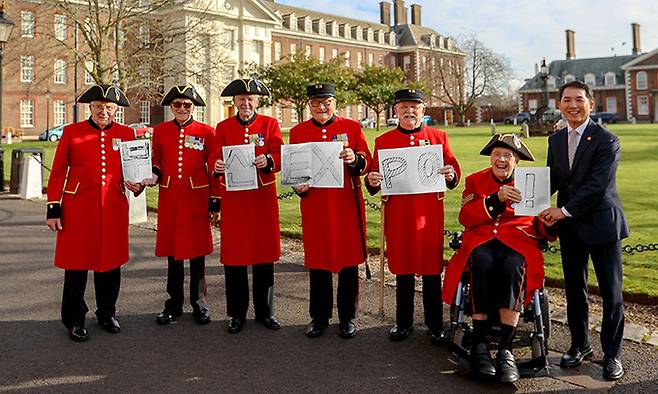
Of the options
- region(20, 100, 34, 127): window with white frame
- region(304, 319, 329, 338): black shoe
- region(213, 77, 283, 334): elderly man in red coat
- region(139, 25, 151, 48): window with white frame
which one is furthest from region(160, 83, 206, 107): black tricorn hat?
region(20, 100, 34, 127): window with white frame

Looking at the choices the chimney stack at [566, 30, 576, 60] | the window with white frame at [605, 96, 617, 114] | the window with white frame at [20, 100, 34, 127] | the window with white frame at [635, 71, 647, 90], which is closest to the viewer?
the window with white frame at [20, 100, 34, 127]

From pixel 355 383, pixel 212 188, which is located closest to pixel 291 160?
pixel 212 188

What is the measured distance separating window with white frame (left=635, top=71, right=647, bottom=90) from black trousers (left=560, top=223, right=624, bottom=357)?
79718mm

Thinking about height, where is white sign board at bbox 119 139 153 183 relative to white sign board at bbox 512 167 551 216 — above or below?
above

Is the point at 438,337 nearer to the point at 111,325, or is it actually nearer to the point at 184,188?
the point at 184,188

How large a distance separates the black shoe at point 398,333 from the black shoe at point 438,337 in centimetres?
20

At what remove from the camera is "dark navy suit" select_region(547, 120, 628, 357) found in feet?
14.5

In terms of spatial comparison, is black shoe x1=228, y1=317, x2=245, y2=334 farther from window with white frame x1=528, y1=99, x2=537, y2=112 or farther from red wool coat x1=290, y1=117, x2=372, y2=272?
window with white frame x1=528, y1=99, x2=537, y2=112

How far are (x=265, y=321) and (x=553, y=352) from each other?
257 cm

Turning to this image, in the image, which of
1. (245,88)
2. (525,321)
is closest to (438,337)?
(525,321)

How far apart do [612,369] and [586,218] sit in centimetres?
111

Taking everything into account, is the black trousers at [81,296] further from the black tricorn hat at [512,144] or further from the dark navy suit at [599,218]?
the dark navy suit at [599,218]

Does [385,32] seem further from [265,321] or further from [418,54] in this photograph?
[265,321]

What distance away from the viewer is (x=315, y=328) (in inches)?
213
